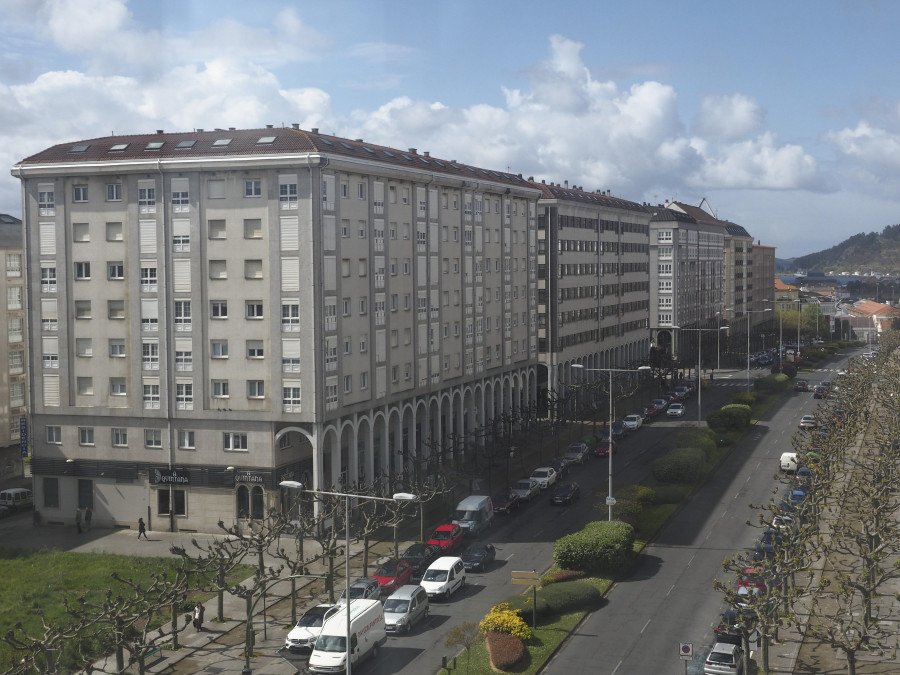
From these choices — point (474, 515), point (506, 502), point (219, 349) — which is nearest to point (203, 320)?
point (219, 349)

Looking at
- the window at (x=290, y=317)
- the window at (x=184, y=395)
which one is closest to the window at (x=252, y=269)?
the window at (x=290, y=317)

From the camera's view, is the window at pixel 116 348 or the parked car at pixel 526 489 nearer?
the window at pixel 116 348

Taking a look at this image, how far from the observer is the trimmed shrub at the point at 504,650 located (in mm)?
43188

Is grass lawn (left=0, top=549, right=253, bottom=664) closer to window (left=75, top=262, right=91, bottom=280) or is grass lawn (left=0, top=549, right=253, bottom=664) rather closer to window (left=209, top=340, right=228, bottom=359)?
window (left=209, top=340, right=228, bottom=359)

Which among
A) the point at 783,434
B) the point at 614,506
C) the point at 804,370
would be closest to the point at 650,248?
the point at 804,370

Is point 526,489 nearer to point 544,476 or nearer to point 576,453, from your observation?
point 544,476

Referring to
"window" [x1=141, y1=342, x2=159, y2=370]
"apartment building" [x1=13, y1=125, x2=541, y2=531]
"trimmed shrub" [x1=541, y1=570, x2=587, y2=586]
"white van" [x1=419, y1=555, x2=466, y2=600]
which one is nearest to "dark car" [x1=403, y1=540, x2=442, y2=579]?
"white van" [x1=419, y1=555, x2=466, y2=600]

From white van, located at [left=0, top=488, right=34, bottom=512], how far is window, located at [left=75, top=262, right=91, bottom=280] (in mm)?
17637

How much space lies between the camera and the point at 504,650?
144 ft

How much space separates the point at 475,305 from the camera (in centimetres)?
9631

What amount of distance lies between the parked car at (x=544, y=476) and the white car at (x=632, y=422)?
87.7ft

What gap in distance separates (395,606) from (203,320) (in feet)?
94.2

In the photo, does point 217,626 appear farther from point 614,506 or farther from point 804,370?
point 804,370

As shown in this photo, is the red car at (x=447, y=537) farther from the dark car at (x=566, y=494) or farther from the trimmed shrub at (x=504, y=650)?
the trimmed shrub at (x=504, y=650)
